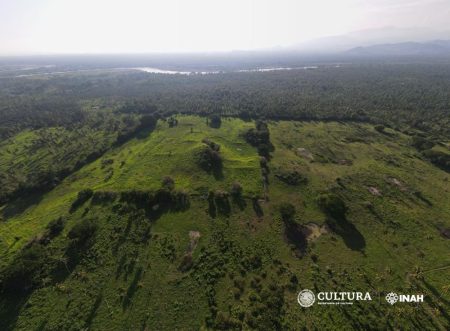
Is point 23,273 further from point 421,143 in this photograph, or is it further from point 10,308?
point 421,143

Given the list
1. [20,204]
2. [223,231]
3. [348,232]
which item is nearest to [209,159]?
[223,231]

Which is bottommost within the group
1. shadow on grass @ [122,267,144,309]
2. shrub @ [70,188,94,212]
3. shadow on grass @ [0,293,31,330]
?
shadow on grass @ [0,293,31,330]

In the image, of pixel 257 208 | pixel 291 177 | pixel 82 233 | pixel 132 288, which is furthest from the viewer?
pixel 291 177

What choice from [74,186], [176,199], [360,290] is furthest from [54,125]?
[360,290]

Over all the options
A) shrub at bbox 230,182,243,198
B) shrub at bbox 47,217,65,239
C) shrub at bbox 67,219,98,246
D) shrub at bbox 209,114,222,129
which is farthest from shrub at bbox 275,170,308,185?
shrub at bbox 47,217,65,239

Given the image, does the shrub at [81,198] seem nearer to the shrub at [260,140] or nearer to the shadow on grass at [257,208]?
the shadow on grass at [257,208]

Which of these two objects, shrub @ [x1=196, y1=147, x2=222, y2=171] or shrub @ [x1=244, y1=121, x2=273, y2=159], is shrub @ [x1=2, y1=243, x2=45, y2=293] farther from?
shrub @ [x1=244, y1=121, x2=273, y2=159]
